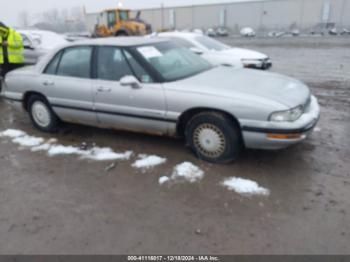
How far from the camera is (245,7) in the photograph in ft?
173

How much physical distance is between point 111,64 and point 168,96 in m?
1.04

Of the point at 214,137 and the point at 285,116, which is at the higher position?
the point at 285,116

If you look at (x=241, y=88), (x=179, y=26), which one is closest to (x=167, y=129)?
(x=241, y=88)

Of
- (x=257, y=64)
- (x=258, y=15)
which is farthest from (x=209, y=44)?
(x=258, y=15)

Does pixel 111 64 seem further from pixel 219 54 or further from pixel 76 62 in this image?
pixel 219 54

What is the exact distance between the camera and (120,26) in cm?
2084

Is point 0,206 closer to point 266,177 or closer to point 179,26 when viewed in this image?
point 266,177

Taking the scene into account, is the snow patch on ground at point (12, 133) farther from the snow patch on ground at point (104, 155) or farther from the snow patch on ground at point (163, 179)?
the snow patch on ground at point (163, 179)

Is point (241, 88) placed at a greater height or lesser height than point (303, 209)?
greater

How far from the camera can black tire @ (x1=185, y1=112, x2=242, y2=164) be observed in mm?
3488

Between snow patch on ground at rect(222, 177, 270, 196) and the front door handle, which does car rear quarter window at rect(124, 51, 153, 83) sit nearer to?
the front door handle

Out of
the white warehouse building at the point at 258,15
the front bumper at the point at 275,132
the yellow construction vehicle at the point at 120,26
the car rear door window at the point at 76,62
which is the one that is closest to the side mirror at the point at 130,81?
the car rear door window at the point at 76,62

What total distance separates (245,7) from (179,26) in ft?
44.1

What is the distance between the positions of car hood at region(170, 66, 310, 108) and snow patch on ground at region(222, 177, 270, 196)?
3.06 feet
